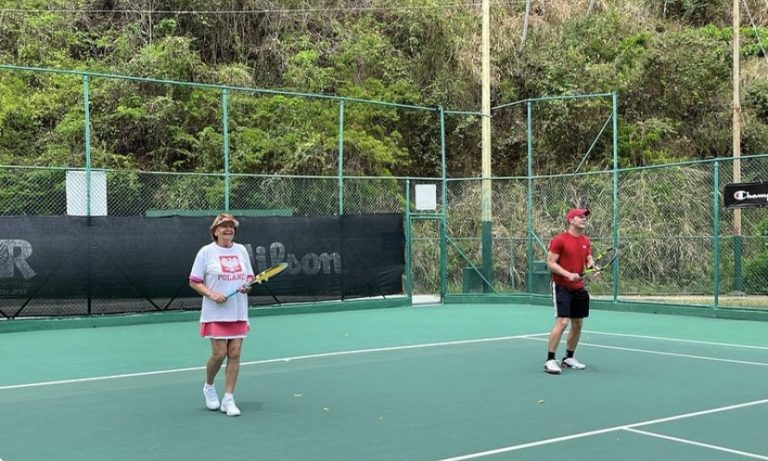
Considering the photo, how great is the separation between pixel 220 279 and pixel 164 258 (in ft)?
29.2

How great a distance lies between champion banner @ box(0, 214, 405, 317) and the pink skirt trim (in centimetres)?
835

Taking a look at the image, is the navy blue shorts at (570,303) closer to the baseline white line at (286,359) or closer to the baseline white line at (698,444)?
the baseline white line at (286,359)

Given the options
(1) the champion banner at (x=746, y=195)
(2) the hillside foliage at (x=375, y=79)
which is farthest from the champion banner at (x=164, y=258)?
(2) the hillside foliage at (x=375, y=79)

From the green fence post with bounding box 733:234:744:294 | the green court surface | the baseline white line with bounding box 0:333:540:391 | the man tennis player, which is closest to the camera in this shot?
the green court surface

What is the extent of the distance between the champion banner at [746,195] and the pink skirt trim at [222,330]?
1133cm

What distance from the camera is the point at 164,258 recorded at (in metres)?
16.2

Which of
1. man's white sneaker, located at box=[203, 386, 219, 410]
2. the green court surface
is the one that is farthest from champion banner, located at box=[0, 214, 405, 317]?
A: man's white sneaker, located at box=[203, 386, 219, 410]

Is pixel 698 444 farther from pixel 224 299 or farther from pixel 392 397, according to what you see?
pixel 224 299

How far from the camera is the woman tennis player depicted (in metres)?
7.60

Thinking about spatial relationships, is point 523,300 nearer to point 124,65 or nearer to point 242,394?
point 242,394

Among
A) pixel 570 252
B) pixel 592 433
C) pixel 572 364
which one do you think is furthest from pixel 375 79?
pixel 592 433

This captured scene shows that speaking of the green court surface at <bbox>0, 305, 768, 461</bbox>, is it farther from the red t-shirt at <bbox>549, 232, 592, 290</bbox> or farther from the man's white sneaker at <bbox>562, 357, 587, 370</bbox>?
the red t-shirt at <bbox>549, 232, 592, 290</bbox>

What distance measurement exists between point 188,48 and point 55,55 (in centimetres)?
407

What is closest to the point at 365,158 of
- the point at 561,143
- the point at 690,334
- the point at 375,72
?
the point at 375,72
